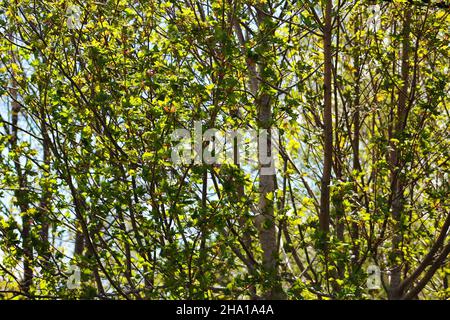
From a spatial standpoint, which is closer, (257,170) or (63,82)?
(63,82)

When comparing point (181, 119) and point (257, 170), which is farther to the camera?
point (257, 170)

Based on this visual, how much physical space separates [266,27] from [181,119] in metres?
1.22

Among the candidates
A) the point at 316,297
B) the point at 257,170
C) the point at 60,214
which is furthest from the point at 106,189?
the point at 316,297

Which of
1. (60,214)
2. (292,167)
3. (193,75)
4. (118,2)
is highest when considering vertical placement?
(118,2)

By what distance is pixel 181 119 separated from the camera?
7.11m

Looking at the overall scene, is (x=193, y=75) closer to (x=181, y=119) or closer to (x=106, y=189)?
(x=181, y=119)
